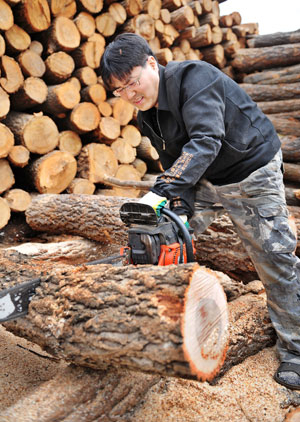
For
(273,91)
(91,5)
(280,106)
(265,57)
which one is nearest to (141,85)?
(91,5)

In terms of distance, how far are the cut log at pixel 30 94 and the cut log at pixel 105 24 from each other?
3.49 ft

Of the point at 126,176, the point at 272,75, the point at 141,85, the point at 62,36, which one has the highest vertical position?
the point at 62,36

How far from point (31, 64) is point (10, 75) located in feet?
0.99

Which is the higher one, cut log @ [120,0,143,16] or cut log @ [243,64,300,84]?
cut log @ [120,0,143,16]

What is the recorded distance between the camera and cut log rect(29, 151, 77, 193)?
3945mm

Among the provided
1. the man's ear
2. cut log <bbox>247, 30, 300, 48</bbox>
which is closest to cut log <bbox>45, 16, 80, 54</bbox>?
the man's ear

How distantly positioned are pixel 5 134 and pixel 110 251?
157 centimetres

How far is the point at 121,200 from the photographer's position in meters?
3.08

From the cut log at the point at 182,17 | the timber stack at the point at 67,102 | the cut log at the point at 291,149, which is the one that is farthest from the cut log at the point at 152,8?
the cut log at the point at 291,149

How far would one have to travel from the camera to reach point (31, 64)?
3.83 meters

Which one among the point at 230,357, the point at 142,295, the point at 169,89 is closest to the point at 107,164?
the point at 169,89

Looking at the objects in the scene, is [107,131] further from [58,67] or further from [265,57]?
[265,57]

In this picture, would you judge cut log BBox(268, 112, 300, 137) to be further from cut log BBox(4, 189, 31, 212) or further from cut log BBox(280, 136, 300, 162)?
cut log BBox(4, 189, 31, 212)

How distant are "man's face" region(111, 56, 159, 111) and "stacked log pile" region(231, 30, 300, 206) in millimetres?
3183
